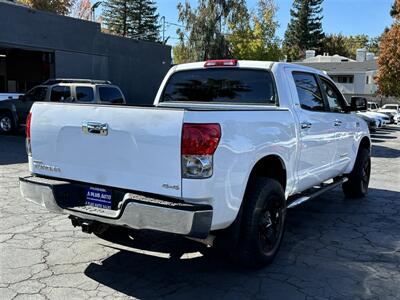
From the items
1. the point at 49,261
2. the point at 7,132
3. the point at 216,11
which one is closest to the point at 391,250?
the point at 49,261

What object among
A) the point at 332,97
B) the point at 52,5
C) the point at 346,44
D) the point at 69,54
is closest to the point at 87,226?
the point at 332,97

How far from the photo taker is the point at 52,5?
5391 centimetres

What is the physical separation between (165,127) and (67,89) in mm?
12015

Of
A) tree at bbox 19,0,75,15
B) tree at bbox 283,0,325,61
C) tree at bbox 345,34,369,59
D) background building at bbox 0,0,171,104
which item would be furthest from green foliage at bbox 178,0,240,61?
tree at bbox 345,34,369,59

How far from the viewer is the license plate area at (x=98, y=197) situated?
164 inches

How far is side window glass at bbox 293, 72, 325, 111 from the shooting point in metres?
5.85

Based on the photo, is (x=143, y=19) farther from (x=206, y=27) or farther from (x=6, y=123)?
(x=6, y=123)

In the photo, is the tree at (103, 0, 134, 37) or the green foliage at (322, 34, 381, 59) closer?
the tree at (103, 0, 134, 37)

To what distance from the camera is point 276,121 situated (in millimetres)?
4828

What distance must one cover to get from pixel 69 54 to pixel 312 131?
19212 mm

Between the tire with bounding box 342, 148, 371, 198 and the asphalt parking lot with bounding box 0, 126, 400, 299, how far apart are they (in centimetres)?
117

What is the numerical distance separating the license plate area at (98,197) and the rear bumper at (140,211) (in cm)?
5

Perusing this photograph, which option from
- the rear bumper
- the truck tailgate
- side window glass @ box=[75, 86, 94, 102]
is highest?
side window glass @ box=[75, 86, 94, 102]

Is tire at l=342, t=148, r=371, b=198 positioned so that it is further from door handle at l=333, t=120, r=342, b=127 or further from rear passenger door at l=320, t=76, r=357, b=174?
door handle at l=333, t=120, r=342, b=127
